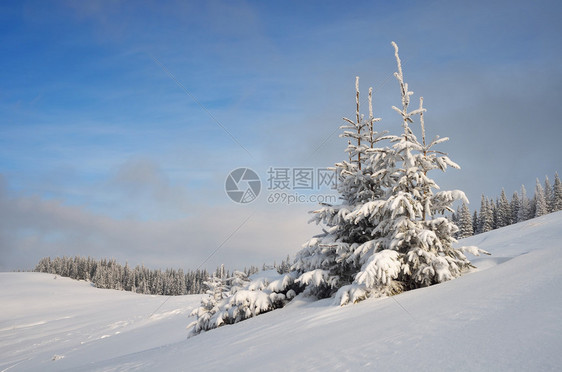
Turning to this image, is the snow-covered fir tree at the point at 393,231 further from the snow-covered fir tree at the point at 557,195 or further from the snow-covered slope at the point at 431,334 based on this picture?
the snow-covered fir tree at the point at 557,195

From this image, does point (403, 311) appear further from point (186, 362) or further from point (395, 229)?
point (186, 362)

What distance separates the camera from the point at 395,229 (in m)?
10.2

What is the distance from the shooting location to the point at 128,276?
132 metres

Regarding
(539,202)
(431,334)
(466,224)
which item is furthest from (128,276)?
(431,334)

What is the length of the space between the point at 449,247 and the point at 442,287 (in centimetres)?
230

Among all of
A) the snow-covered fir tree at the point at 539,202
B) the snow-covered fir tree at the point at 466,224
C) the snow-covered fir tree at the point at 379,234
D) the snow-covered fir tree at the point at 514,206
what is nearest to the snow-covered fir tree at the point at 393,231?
the snow-covered fir tree at the point at 379,234

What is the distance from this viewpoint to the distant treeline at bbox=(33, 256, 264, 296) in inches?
4860

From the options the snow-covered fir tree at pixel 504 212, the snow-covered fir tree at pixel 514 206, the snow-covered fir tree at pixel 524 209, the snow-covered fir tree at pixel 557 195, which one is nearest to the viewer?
the snow-covered fir tree at pixel 557 195

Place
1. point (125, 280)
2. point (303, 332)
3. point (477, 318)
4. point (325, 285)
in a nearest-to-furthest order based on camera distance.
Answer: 1. point (477, 318)
2. point (303, 332)
3. point (325, 285)
4. point (125, 280)

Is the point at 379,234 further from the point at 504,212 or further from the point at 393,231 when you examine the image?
the point at 504,212

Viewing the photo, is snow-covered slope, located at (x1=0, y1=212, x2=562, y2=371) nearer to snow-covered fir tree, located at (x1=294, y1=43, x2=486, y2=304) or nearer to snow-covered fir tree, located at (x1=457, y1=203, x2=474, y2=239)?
snow-covered fir tree, located at (x1=294, y1=43, x2=486, y2=304)

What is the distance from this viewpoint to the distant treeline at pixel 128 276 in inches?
4860

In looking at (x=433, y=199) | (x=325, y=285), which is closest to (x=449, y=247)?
(x=433, y=199)

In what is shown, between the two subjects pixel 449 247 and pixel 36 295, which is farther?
pixel 36 295
